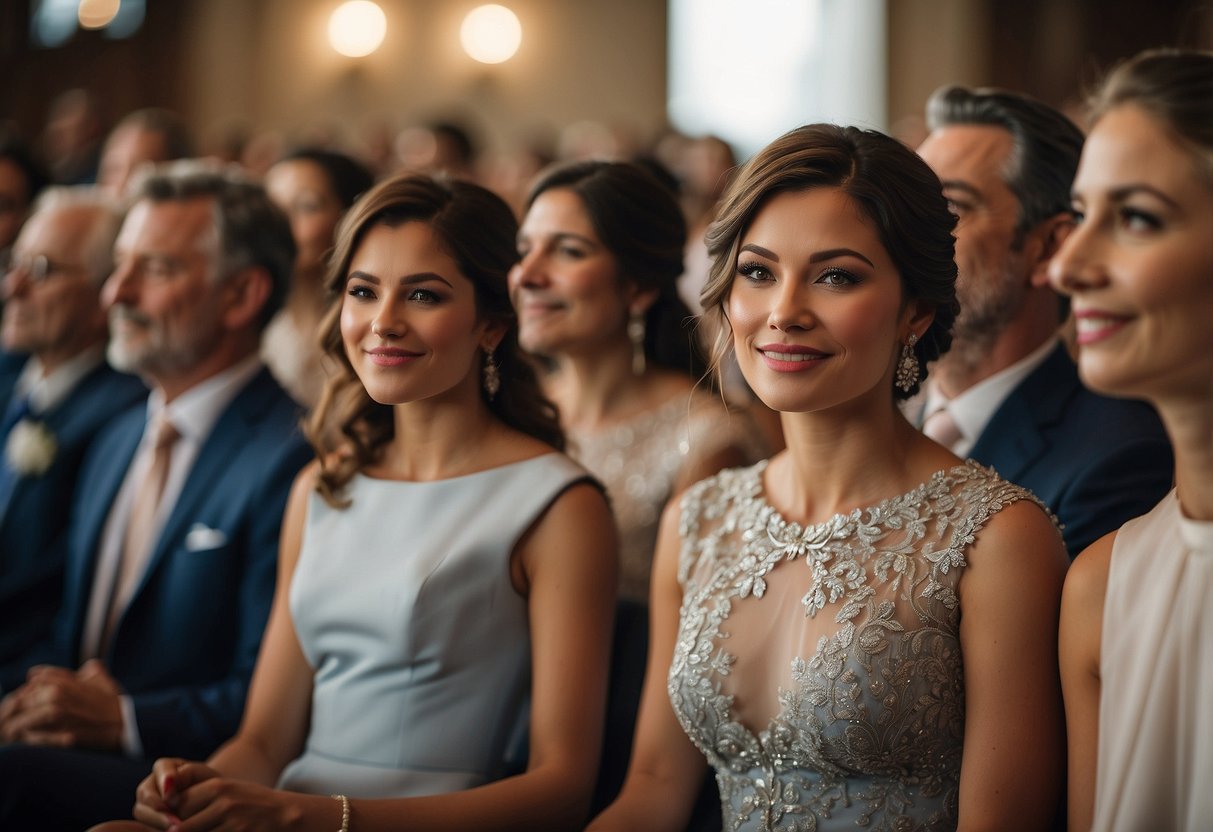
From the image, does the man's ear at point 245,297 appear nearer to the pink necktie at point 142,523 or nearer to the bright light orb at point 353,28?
the pink necktie at point 142,523

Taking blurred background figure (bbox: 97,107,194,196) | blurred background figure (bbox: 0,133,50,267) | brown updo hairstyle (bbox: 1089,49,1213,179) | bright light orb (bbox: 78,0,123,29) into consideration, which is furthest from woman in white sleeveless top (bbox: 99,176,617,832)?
bright light orb (bbox: 78,0,123,29)

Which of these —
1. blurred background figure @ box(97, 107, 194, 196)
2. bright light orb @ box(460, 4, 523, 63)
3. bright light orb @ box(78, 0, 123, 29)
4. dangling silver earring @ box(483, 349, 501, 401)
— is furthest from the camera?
bright light orb @ box(460, 4, 523, 63)

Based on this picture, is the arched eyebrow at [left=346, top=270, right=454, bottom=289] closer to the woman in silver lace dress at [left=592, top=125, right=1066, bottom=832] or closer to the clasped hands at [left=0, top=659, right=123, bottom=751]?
the woman in silver lace dress at [left=592, top=125, right=1066, bottom=832]

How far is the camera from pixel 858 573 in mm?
1977

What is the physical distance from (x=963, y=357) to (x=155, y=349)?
2.00 m

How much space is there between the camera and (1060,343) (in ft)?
8.96

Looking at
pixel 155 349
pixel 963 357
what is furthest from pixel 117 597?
pixel 963 357

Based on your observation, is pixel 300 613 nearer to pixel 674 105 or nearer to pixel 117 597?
pixel 117 597

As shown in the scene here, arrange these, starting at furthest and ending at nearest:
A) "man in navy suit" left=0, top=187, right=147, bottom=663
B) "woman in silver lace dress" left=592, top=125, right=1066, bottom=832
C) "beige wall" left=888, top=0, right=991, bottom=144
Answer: "beige wall" left=888, top=0, right=991, bottom=144 < "man in navy suit" left=0, top=187, right=147, bottom=663 < "woman in silver lace dress" left=592, top=125, right=1066, bottom=832

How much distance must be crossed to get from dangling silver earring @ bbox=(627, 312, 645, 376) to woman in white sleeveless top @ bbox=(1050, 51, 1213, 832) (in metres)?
1.80

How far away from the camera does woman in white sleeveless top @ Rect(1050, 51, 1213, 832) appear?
1.48 metres

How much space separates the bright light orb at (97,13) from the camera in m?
10.7

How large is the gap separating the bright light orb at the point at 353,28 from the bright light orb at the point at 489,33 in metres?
0.84

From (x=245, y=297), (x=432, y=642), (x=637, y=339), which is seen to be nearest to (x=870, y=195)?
(x=432, y=642)
